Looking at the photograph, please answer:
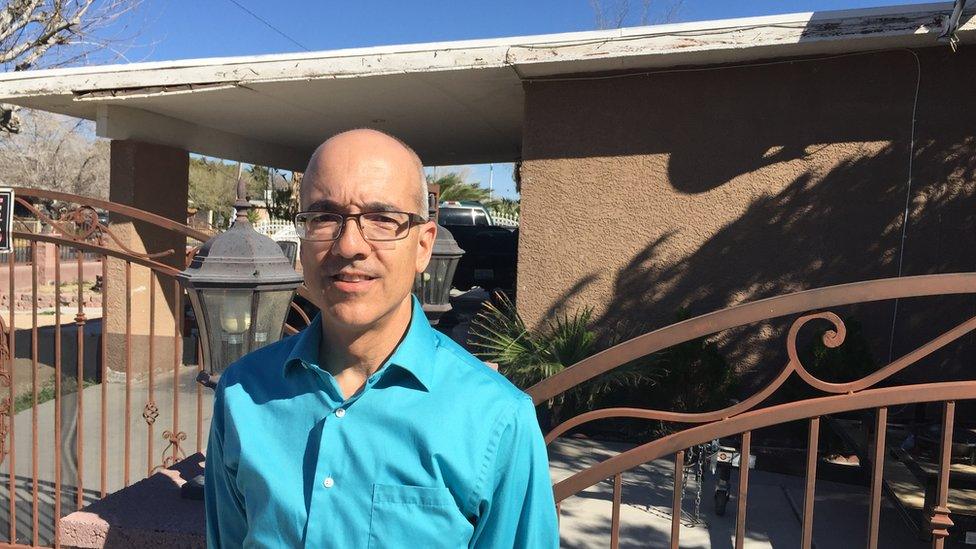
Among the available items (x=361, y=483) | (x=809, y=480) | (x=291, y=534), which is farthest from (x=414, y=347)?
(x=809, y=480)

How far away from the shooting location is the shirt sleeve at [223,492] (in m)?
1.45

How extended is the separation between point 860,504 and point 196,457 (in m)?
4.17

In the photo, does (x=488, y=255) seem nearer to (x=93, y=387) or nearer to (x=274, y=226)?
(x=93, y=387)

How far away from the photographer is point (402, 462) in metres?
1.26

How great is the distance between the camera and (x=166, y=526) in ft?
8.18

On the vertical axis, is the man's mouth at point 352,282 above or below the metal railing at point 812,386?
above

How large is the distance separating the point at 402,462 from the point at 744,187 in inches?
212

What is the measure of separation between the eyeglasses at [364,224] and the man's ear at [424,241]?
0.20 feet

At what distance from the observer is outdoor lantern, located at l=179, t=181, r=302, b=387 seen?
2535mm

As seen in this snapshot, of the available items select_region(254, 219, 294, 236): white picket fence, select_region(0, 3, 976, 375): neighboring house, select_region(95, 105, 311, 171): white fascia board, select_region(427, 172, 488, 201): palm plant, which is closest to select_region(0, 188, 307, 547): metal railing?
select_region(95, 105, 311, 171): white fascia board

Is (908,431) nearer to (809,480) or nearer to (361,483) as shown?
(809,480)

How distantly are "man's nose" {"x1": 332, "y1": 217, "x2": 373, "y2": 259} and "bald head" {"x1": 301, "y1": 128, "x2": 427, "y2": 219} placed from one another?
0.10 metres

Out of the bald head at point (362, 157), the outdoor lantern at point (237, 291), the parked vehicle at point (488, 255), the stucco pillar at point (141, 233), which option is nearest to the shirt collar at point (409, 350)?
the bald head at point (362, 157)

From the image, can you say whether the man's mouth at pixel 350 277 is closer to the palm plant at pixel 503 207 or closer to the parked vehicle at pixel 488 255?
the parked vehicle at pixel 488 255
